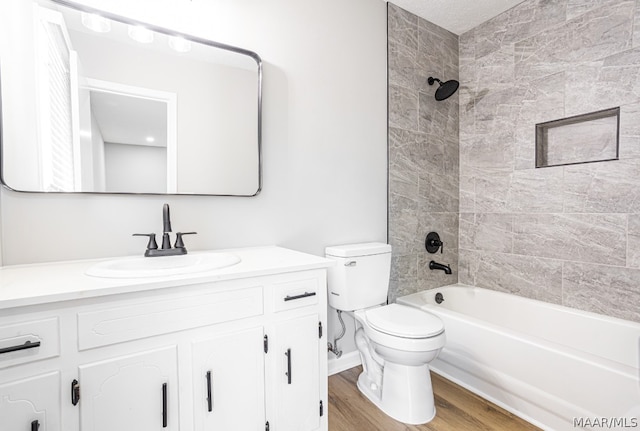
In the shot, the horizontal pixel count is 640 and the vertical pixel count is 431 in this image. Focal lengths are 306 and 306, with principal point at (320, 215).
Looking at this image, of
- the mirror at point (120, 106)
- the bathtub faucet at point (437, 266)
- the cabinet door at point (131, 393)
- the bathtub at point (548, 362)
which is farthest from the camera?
the bathtub faucet at point (437, 266)

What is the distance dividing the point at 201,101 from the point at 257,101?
293mm

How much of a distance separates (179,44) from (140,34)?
6.4 inches

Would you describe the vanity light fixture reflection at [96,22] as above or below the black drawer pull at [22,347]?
above

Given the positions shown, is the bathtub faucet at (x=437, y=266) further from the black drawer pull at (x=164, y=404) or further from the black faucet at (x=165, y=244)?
the black drawer pull at (x=164, y=404)

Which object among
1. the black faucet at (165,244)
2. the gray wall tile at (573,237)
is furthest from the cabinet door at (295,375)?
the gray wall tile at (573,237)

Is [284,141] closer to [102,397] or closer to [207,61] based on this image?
[207,61]

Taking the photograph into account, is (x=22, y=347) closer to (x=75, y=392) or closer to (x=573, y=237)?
(x=75, y=392)

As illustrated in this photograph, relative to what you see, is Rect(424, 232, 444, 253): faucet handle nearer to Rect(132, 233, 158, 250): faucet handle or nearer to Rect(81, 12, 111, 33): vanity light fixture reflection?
Rect(132, 233, 158, 250): faucet handle

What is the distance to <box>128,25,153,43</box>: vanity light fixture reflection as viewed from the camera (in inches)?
53.9

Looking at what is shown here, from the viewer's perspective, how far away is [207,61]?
1542 millimetres

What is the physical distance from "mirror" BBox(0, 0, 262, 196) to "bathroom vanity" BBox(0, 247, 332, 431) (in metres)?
0.42

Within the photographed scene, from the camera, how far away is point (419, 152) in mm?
2361

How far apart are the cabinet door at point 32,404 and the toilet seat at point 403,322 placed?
4.21 feet

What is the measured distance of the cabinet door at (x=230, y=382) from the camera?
1.06 metres
